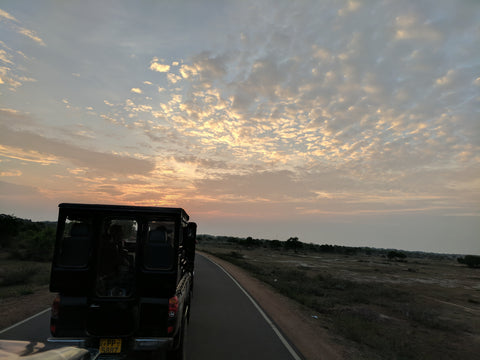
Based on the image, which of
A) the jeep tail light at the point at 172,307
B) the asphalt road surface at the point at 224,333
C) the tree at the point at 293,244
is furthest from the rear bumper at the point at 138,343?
the tree at the point at 293,244

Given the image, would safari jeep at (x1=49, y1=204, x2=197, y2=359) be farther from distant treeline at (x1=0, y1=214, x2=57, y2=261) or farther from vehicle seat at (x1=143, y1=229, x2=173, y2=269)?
distant treeline at (x1=0, y1=214, x2=57, y2=261)

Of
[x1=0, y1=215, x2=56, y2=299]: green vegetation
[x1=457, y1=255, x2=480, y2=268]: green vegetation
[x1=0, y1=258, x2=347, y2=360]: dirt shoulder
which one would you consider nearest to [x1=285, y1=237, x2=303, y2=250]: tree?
[x1=457, y1=255, x2=480, y2=268]: green vegetation

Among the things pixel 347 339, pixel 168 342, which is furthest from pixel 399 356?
pixel 168 342

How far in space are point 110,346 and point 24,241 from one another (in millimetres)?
35045

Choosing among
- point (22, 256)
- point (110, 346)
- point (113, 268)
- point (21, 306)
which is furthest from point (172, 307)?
point (22, 256)

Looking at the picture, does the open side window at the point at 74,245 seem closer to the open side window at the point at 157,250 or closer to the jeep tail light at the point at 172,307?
the open side window at the point at 157,250

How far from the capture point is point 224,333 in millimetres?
7930

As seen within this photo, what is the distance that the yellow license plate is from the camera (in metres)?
4.76

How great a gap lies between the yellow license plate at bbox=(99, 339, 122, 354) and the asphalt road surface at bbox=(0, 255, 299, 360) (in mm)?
1909

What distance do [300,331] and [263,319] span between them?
1377 millimetres

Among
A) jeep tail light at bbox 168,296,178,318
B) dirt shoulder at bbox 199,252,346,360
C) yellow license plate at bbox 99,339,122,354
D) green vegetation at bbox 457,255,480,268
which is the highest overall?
jeep tail light at bbox 168,296,178,318

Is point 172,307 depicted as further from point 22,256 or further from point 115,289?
point 22,256

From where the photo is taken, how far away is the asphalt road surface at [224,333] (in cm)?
651

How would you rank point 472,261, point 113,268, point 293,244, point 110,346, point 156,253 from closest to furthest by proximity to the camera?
point 110,346
point 156,253
point 113,268
point 472,261
point 293,244
